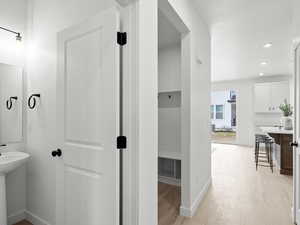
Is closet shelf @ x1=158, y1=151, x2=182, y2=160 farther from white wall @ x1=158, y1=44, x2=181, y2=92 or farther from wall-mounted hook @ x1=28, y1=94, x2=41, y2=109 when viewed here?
wall-mounted hook @ x1=28, y1=94, x2=41, y2=109

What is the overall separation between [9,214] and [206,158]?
276 centimetres

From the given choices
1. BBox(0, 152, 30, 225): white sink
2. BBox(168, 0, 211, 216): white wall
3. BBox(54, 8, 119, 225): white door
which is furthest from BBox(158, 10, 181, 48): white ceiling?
BBox(0, 152, 30, 225): white sink

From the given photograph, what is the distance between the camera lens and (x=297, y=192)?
6.25ft

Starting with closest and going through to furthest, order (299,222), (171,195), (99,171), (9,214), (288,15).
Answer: (99,171), (299,222), (9,214), (288,15), (171,195)

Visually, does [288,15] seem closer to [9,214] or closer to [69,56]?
[69,56]

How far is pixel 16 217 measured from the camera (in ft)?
6.68

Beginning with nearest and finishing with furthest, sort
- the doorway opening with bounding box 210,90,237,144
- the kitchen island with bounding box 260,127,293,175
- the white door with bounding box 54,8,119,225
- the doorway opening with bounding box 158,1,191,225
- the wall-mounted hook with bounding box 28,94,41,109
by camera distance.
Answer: the white door with bounding box 54,8,119,225, the wall-mounted hook with bounding box 28,94,41,109, the doorway opening with bounding box 158,1,191,225, the kitchen island with bounding box 260,127,293,175, the doorway opening with bounding box 210,90,237,144

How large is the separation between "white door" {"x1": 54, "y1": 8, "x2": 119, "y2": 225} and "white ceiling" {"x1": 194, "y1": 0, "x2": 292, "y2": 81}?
5.58ft

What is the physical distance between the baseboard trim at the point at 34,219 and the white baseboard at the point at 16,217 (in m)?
0.04

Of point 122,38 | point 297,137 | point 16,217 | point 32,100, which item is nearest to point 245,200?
point 297,137

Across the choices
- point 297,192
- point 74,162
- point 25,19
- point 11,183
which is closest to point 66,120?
point 74,162

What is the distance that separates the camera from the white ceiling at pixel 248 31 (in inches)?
96.1

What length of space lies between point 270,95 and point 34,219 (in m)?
7.55

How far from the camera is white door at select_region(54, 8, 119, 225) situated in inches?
48.7
